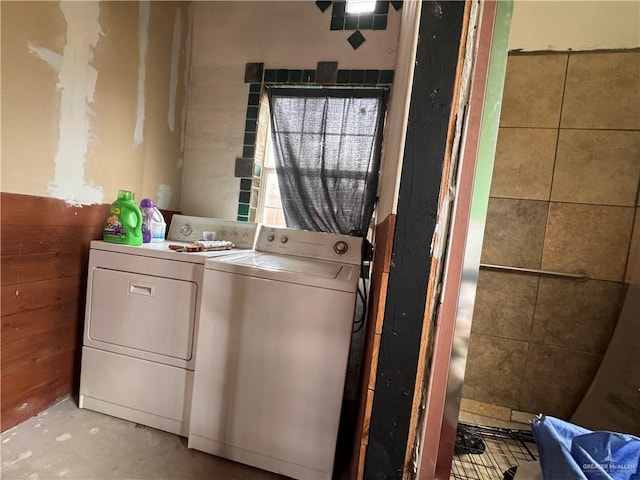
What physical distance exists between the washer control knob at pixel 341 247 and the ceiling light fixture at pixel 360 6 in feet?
4.84

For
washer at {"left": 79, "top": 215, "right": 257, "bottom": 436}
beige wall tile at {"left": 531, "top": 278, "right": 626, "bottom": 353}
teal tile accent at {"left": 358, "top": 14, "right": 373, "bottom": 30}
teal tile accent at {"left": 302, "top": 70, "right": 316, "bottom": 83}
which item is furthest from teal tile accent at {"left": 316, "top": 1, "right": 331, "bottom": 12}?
beige wall tile at {"left": 531, "top": 278, "right": 626, "bottom": 353}

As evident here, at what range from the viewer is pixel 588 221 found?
1.71 meters

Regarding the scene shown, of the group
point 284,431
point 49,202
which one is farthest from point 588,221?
point 49,202

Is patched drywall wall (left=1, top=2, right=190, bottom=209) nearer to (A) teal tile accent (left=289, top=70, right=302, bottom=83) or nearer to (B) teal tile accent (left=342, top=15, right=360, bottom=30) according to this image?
(A) teal tile accent (left=289, top=70, right=302, bottom=83)

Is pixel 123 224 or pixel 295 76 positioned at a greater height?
pixel 295 76

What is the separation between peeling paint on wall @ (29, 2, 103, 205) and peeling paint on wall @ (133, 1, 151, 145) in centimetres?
27

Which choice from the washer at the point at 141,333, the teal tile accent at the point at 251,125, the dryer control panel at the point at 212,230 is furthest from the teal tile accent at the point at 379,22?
the washer at the point at 141,333

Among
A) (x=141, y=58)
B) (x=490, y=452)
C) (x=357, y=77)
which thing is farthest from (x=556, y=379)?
(x=141, y=58)

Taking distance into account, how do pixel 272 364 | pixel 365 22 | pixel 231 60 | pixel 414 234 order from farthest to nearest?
pixel 231 60
pixel 365 22
pixel 272 364
pixel 414 234

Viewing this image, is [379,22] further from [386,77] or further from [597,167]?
[597,167]

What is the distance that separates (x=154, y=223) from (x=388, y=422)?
1661mm

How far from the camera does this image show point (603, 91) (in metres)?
1.66

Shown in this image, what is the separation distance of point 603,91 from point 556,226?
74 centimetres

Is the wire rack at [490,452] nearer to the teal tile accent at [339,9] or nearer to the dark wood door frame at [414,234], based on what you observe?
the dark wood door frame at [414,234]
